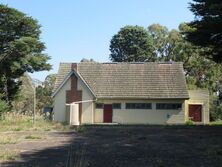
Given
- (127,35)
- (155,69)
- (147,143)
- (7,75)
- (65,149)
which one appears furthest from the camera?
(127,35)

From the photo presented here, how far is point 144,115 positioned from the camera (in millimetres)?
56906

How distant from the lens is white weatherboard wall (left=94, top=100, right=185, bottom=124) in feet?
185

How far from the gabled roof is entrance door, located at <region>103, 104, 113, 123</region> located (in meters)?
1.21

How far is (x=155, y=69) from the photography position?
201 ft

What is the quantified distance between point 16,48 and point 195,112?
23.2 metres

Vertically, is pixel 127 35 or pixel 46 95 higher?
pixel 127 35

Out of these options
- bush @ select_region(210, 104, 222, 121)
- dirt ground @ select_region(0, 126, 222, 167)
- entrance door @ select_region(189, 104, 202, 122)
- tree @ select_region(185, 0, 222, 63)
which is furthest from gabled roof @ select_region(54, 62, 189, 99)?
dirt ground @ select_region(0, 126, 222, 167)

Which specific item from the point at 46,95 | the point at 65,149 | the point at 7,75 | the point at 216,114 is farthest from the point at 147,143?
the point at 46,95

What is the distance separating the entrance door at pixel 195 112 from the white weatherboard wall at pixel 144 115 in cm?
596

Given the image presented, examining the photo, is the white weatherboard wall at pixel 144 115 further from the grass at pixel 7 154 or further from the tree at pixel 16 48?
the grass at pixel 7 154

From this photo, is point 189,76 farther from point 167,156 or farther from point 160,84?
point 167,156

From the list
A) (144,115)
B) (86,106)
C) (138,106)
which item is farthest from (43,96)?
(144,115)

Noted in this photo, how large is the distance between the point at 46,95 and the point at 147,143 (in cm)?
6537

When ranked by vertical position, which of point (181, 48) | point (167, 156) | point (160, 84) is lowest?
point (167, 156)
